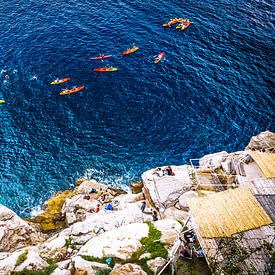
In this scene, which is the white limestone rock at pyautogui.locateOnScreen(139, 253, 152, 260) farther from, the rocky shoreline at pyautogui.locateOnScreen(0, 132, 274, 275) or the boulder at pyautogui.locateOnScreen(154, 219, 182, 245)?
the boulder at pyautogui.locateOnScreen(154, 219, 182, 245)

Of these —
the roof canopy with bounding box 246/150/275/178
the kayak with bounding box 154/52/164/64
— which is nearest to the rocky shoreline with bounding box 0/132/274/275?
the roof canopy with bounding box 246/150/275/178

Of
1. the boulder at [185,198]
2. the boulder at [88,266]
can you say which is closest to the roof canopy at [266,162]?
the boulder at [185,198]

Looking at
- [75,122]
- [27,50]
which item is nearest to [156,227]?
[75,122]

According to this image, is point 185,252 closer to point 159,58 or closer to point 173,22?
point 159,58

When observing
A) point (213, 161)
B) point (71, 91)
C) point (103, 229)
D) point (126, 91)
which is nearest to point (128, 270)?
point (103, 229)

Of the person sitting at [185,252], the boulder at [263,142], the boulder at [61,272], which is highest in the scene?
the boulder at [263,142]

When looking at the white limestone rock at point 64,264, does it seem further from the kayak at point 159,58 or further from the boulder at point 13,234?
the kayak at point 159,58
